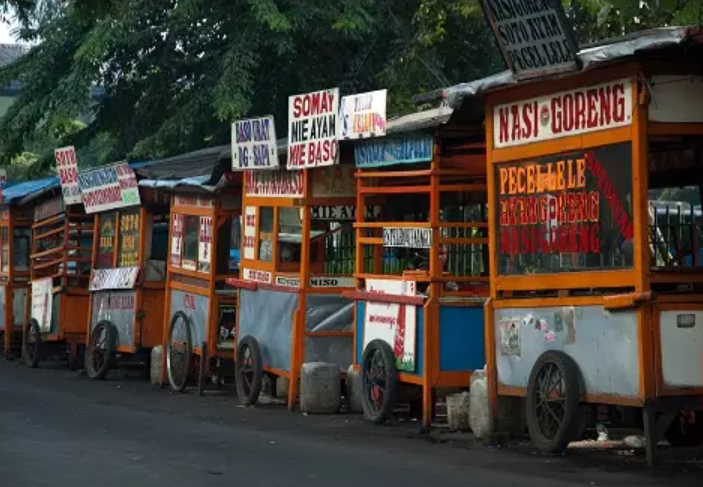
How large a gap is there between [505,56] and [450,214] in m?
3.59

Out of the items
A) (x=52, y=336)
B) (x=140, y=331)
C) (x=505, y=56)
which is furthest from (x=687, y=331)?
(x=52, y=336)

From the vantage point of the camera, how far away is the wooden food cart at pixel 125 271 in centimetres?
2050

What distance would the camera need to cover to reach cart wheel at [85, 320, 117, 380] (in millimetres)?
20562

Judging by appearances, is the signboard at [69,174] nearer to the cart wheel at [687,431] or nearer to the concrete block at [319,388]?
the concrete block at [319,388]

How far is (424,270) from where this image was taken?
557 inches

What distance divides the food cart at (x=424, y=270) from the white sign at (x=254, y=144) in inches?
58.5

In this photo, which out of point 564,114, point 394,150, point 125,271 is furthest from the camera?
point 125,271

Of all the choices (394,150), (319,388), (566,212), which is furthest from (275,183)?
(566,212)

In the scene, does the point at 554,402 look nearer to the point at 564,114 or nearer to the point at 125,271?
the point at 564,114

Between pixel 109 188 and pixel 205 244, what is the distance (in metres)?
2.84

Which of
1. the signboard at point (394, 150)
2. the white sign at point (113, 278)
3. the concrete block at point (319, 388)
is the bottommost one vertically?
the concrete block at point (319, 388)

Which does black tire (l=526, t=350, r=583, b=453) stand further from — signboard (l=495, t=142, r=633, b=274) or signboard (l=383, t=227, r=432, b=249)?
signboard (l=383, t=227, r=432, b=249)

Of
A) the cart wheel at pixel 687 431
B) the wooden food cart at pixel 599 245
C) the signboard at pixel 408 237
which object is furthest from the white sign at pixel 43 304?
the cart wheel at pixel 687 431

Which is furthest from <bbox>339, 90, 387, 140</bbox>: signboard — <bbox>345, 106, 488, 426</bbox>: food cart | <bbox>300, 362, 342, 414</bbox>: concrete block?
<bbox>300, 362, 342, 414</bbox>: concrete block
